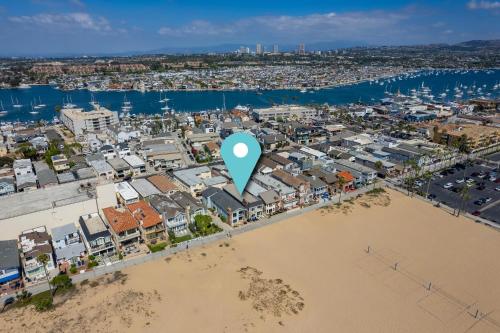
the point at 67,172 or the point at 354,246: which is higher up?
the point at 67,172

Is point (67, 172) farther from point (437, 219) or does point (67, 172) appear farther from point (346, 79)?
point (346, 79)

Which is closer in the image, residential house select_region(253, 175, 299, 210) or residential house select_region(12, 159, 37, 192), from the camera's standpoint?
residential house select_region(253, 175, 299, 210)

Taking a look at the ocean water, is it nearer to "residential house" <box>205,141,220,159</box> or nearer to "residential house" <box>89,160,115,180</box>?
"residential house" <box>205,141,220,159</box>

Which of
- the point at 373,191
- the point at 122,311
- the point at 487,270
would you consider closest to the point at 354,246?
the point at 487,270

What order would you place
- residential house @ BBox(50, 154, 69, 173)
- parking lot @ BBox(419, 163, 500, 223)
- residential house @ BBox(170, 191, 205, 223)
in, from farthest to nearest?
residential house @ BBox(50, 154, 69, 173) → parking lot @ BBox(419, 163, 500, 223) → residential house @ BBox(170, 191, 205, 223)

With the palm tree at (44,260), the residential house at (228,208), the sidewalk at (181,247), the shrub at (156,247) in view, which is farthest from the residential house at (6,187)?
the residential house at (228,208)

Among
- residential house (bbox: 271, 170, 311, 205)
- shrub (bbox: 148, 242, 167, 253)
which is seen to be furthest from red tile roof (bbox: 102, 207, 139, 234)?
residential house (bbox: 271, 170, 311, 205)

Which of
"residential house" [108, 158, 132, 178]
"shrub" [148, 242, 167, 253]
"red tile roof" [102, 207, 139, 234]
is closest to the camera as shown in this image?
"red tile roof" [102, 207, 139, 234]
